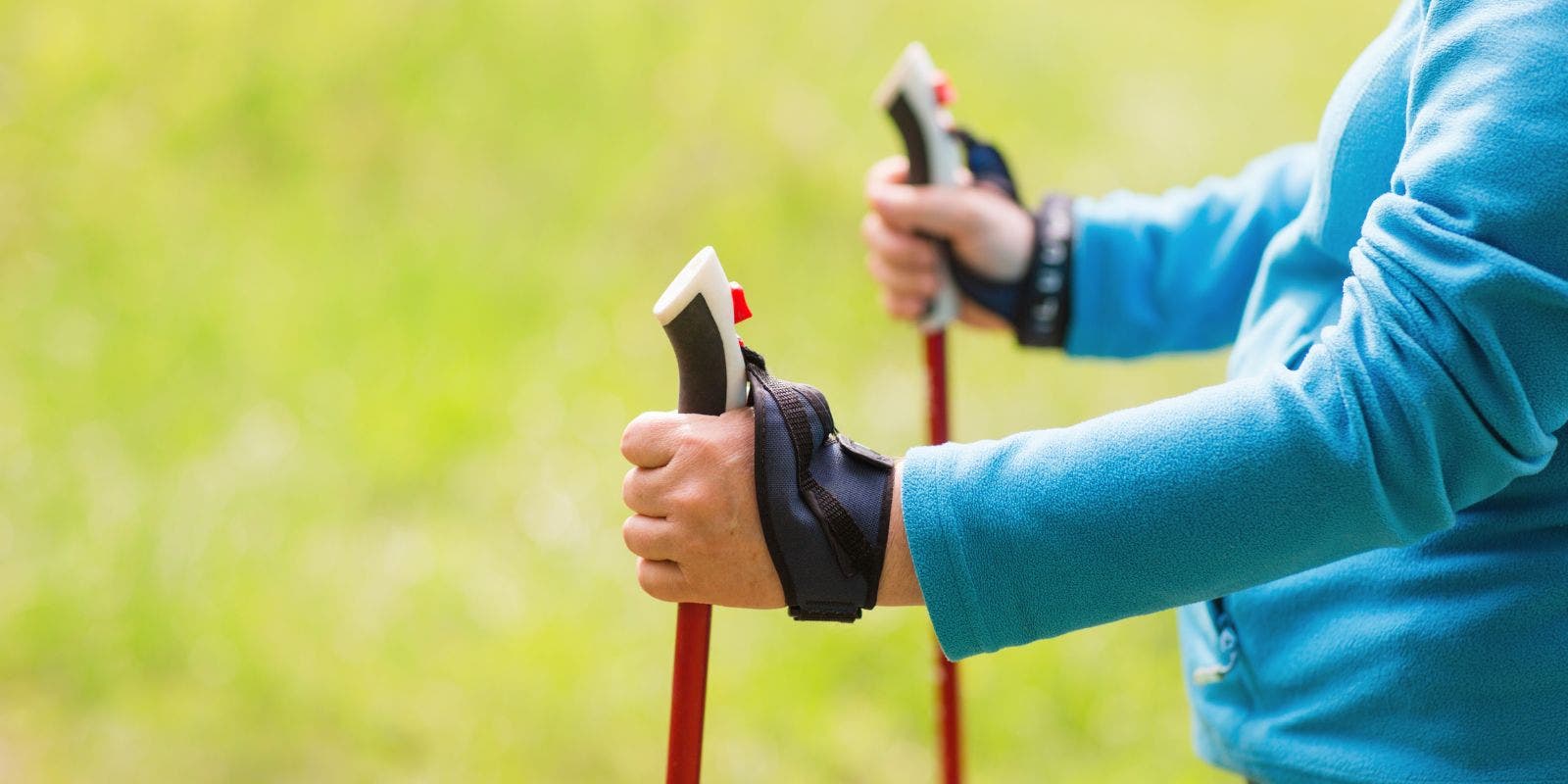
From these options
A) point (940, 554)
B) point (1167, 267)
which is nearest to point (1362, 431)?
point (940, 554)

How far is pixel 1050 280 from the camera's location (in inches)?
46.0

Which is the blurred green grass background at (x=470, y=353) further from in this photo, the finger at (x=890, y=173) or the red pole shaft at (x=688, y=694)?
the red pole shaft at (x=688, y=694)

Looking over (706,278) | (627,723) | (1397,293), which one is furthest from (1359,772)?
(627,723)

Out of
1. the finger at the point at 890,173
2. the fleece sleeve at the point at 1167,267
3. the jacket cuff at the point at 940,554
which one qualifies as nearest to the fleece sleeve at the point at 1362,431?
the jacket cuff at the point at 940,554

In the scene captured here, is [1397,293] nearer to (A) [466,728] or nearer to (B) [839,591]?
(B) [839,591]

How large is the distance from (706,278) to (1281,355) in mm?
346

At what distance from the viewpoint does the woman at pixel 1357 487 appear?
2.06 feet

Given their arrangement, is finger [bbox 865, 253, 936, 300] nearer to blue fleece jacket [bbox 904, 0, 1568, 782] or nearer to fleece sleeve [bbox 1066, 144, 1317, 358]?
fleece sleeve [bbox 1066, 144, 1317, 358]

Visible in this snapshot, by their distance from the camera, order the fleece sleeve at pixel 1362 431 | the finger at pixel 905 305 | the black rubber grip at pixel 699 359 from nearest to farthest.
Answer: the fleece sleeve at pixel 1362 431 < the black rubber grip at pixel 699 359 < the finger at pixel 905 305

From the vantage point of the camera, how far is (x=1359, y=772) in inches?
30.2

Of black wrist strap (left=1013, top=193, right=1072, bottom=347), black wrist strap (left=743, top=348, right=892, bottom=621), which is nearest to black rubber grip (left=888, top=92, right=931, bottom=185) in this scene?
black wrist strap (left=1013, top=193, right=1072, bottom=347)

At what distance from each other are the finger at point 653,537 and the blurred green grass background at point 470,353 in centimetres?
134

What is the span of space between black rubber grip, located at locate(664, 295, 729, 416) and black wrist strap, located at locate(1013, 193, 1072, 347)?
19.5 inches

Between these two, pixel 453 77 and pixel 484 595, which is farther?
pixel 453 77
